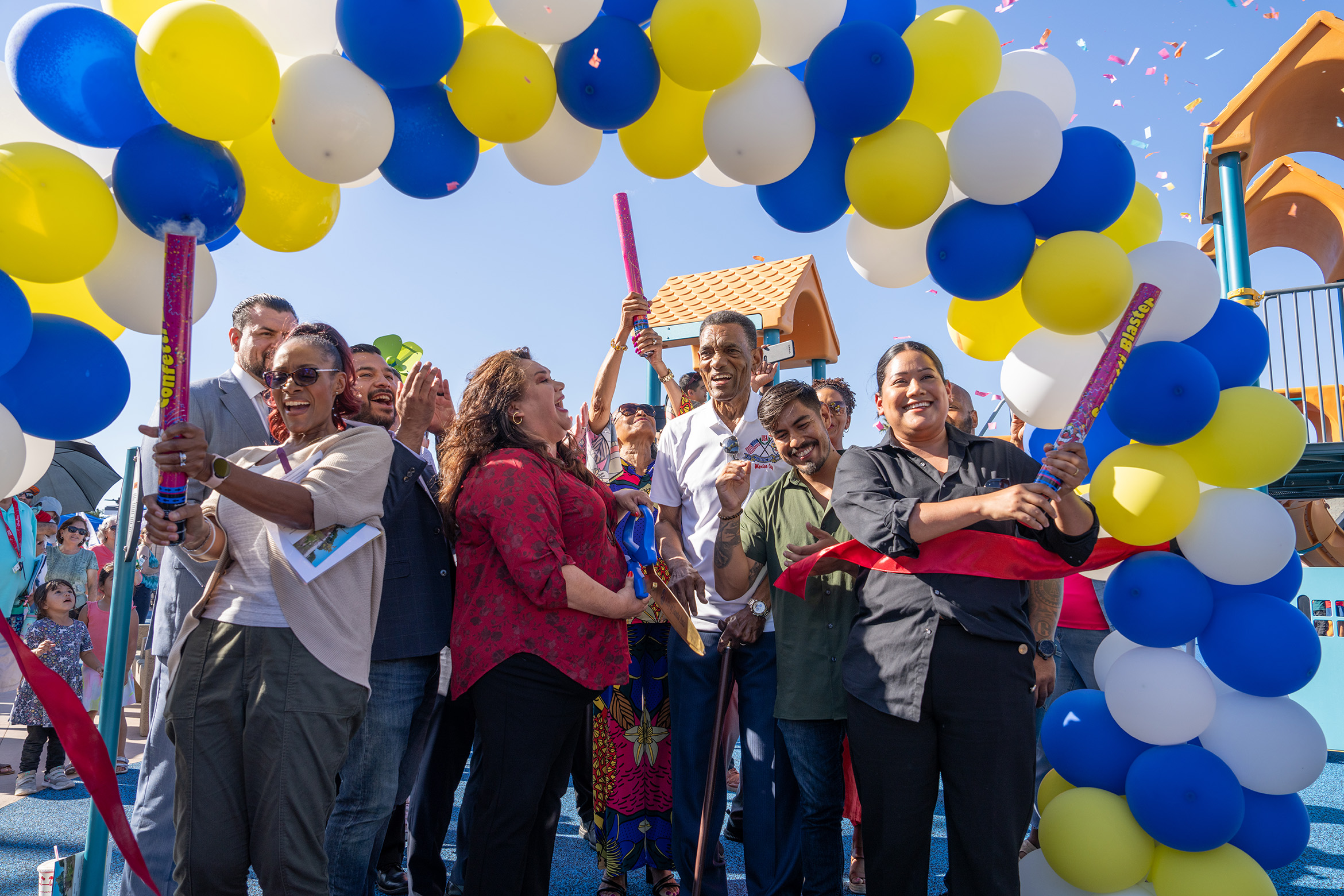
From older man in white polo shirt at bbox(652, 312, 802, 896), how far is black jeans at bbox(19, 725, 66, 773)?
423 cm

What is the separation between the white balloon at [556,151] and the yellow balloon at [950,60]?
1051 millimetres

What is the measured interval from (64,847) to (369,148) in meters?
3.69

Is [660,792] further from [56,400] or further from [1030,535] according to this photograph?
[56,400]

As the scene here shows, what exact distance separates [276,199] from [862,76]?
67.6 inches

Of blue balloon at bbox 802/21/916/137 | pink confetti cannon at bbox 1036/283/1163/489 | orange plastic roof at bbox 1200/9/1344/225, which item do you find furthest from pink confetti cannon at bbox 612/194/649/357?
orange plastic roof at bbox 1200/9/1344/225

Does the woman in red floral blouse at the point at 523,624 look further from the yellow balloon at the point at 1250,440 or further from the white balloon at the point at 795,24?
the yellow balloon at the point at 1250,440

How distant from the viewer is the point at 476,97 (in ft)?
7.57

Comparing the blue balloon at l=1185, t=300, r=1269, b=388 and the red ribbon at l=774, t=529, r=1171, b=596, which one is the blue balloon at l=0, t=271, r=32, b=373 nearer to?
the red ribbon at l=774, t=529, r=1171, b=596

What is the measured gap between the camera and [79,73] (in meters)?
1.98

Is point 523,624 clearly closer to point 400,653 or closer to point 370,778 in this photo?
point 400,653

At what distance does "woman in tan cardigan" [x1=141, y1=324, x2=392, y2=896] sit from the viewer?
6.16 feet

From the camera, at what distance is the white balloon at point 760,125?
8.00 ft

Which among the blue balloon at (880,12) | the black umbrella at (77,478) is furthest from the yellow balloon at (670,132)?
the black umbrella at (77,478)

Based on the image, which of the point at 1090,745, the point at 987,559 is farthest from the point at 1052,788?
the point at 987,559
